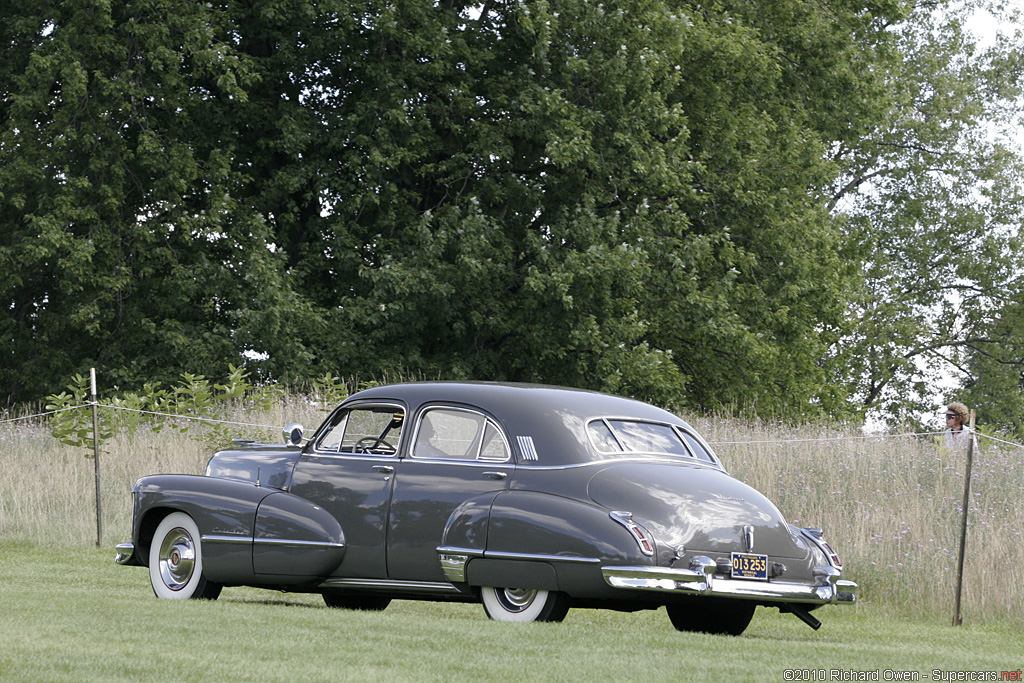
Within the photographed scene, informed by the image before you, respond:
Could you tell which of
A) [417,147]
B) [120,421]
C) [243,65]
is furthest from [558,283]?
[120,421]

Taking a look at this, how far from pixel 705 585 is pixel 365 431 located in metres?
3.26

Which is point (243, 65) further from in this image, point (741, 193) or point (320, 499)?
point (320, 499)

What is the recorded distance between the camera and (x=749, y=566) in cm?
933

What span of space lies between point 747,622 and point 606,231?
18941mm

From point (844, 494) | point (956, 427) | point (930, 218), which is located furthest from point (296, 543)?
point (930, 218)

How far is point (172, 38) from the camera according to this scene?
28.6 meters

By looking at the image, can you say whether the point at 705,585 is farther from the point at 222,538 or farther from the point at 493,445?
the point at 222,538

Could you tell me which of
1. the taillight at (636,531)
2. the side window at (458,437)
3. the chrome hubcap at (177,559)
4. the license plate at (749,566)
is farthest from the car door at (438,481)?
the chrome hubcap at (177,559)

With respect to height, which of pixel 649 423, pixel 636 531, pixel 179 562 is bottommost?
pixel 179 562

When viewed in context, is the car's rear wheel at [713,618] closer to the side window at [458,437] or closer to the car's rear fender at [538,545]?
the car's rear fender at [538,545]

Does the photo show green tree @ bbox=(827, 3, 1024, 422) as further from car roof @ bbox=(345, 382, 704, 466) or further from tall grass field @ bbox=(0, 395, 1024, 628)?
car roof @ bbox=(345, 382, 704, 466)

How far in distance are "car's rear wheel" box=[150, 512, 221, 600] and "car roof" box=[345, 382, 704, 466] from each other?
1753 mm

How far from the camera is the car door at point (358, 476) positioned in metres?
10.3

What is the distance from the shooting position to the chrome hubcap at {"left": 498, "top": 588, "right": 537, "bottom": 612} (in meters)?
9.55
